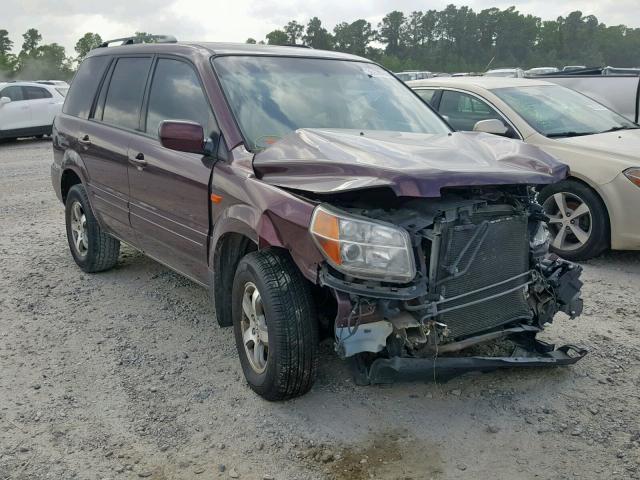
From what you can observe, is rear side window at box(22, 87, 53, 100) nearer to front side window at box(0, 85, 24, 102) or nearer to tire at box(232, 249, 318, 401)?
front side window at box(0, 85, 24, 102)

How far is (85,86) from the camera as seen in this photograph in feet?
19.6

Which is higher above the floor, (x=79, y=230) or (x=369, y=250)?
(x=369, y=250)

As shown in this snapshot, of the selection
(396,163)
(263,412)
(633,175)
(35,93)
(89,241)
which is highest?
(396,163)

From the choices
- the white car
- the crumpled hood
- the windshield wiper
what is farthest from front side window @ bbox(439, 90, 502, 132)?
the white car

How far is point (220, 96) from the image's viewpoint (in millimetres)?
4125

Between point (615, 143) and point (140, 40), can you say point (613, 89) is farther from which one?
point (140, 40)

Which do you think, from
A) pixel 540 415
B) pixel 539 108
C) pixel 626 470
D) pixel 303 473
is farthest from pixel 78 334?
pixel 539 108

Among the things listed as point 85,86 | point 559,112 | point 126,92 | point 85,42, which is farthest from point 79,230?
point 85,42

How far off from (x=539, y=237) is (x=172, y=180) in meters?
2.28

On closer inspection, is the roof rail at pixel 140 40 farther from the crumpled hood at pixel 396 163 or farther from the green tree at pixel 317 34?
the green tree at pixel 317 34

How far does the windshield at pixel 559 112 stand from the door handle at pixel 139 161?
3.85 metres

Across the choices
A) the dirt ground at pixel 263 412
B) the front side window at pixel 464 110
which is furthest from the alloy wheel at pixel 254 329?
the front side window at pixel 464 110

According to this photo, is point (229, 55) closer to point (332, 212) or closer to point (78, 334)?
point (332, 212)

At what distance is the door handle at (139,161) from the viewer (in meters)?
4.71
